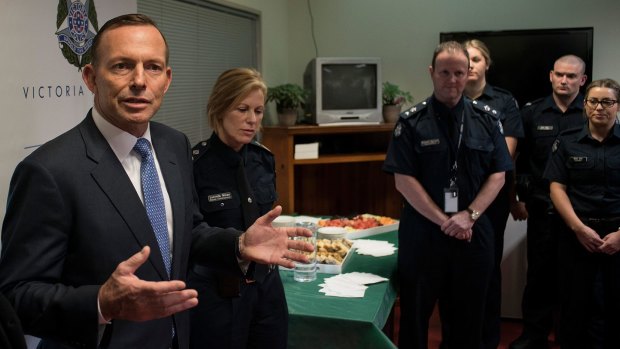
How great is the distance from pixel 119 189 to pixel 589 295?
9.24 ft

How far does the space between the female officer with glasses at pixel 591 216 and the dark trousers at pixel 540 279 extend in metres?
0.33

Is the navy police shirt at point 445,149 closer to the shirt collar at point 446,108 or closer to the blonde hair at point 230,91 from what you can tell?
the shirt collar at point 446,108

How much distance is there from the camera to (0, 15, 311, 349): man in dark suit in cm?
112

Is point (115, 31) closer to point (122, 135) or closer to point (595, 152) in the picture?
point (122, 135)

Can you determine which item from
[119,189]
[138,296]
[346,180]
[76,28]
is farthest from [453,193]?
[346,180]

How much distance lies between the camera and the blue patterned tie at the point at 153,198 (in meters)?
1.33

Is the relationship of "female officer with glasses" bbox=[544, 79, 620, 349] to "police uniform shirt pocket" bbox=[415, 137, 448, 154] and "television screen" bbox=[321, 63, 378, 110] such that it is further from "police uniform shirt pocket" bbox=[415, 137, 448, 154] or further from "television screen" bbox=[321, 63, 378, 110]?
"television screen" bbox=[321, 63, 378, 110]

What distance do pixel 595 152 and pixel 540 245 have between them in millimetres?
733

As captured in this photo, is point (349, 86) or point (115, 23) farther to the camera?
point (349, 86)

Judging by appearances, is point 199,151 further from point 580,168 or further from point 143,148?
point 580,168

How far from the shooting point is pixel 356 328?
218cm

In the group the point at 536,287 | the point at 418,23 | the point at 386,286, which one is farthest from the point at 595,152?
the point at 418,23

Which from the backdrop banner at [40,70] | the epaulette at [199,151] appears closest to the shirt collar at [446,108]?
the epaulette at [199,151]

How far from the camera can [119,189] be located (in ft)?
4.10
